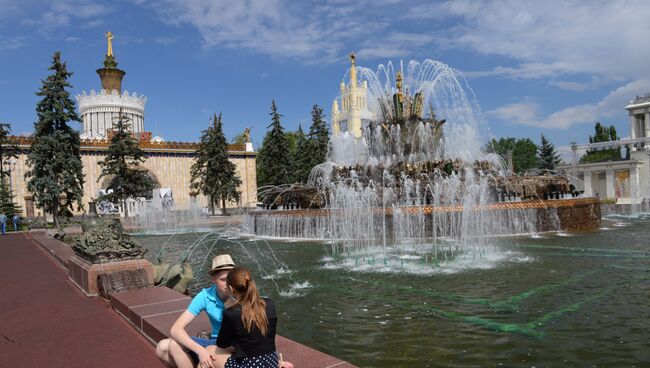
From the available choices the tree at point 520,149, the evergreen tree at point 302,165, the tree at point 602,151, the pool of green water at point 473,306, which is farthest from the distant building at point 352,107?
the pool of green water at point 473,306

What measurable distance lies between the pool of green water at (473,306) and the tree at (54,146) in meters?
19.1

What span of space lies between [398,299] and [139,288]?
3309 mm

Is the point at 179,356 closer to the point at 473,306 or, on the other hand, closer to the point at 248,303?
the point at 248,303

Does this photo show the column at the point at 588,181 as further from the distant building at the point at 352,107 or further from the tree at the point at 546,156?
the distant building at the point at 352,107

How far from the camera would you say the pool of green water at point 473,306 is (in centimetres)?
413

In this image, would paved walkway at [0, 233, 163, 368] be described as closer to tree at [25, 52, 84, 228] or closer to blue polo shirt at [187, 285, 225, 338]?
blue polo shirt at [187, 285, 225, 338]

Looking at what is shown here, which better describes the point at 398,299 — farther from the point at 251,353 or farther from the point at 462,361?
the point at 251,353

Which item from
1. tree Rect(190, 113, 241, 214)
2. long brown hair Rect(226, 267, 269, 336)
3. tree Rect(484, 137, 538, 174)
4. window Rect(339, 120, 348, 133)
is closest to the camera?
long brown hair Rect(226, 267, 269, 336)

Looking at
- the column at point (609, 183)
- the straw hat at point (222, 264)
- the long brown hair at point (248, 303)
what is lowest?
the long brown hair at point (248, 303)

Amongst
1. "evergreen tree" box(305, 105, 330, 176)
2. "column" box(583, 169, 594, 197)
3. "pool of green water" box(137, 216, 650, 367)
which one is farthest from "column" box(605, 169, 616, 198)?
"pool of green water" box(137, 216, 650, 367)

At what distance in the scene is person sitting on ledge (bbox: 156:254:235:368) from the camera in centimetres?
301

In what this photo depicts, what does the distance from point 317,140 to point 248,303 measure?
4580 cm

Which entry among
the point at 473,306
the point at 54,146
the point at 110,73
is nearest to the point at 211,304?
the point at 473,306

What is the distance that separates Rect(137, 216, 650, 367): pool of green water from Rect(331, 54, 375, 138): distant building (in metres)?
86.7
